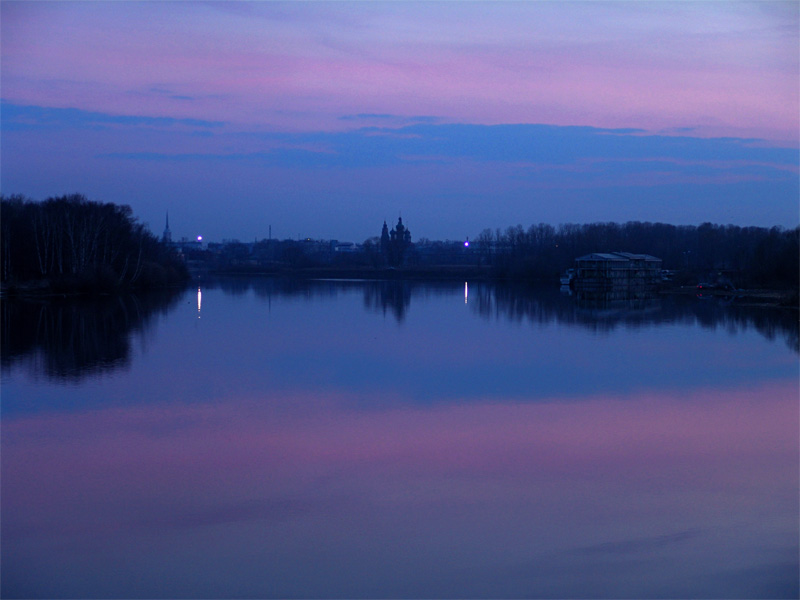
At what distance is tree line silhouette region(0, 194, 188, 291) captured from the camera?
33188 mm

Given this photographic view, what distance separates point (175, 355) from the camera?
14.6 metres

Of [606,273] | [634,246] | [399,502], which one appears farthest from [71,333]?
[634,246]

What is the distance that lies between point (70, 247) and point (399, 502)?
32.3m

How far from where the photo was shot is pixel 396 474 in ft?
22.8

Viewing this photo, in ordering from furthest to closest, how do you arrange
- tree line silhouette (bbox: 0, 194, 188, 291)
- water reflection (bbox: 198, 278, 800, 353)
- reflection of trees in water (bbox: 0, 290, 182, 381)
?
tree line silhouette (bbox: 0, 194, 188, 291), water reflection (bbox: 198, 278, 800, 353), reflection of trees in water (bbox: 0, 290, 182, 381)

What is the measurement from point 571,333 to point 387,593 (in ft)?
49.5

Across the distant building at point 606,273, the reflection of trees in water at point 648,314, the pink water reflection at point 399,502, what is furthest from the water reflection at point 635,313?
the distant building at point 606,273

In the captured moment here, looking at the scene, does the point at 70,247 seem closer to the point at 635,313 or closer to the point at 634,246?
the point at 635,313

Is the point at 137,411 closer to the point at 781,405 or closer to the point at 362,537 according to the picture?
the point at 362,537

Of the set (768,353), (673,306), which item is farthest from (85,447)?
(673,306)

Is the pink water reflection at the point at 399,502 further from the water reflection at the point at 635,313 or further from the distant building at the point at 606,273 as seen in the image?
the distant building at the point at 606,273

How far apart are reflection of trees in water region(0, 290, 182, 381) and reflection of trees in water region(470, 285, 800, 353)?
35.7 feet

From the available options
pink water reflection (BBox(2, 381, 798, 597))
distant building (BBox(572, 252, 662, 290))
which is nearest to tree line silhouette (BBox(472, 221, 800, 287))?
distant building (BBox(572, 252, 662, 290))

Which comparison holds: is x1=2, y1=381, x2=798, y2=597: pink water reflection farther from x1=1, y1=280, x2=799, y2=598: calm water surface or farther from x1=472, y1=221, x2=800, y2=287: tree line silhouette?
x1=472, y1=221, x2=800, y2=287: tree line silhouette
